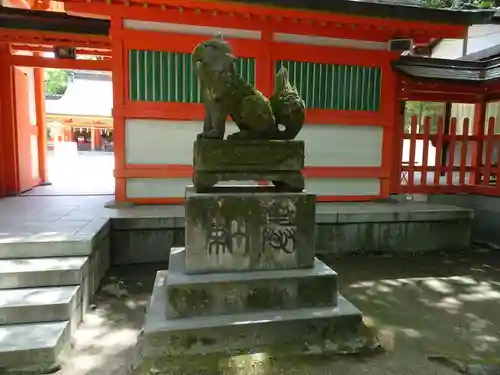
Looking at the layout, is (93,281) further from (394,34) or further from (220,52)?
(394,34)

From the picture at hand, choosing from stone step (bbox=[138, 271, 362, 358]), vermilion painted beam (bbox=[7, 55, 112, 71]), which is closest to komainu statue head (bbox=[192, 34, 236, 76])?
stone step (bbox=[138, 271, 362, 358])

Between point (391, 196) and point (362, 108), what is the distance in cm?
199

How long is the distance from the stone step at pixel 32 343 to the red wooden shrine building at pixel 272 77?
10.8 feet

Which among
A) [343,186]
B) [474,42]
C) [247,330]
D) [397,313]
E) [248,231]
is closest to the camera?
[247,330]

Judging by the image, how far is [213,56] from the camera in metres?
3.07

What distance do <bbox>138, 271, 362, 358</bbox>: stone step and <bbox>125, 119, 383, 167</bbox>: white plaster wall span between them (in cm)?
365

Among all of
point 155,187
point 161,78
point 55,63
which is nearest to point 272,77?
point 161,78

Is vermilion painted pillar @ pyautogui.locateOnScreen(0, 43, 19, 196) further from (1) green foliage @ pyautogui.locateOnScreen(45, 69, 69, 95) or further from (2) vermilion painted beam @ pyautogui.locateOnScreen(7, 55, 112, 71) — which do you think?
(1) green foliage @ pyautogui.locateOnScreen(45, 69, 69, 95)

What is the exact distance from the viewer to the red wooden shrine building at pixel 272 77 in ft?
19.6

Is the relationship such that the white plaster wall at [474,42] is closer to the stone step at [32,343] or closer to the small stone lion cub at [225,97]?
the small stone lion cub at [225,97]

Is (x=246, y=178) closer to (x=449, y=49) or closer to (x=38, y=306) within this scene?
(x=38, y=306)

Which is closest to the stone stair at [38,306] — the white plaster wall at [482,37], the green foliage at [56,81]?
the white plaster wall at [482,37]

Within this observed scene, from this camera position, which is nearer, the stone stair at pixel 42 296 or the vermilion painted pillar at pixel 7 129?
the stone stair at pixel 42 296

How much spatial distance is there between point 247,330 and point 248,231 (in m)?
0.82
